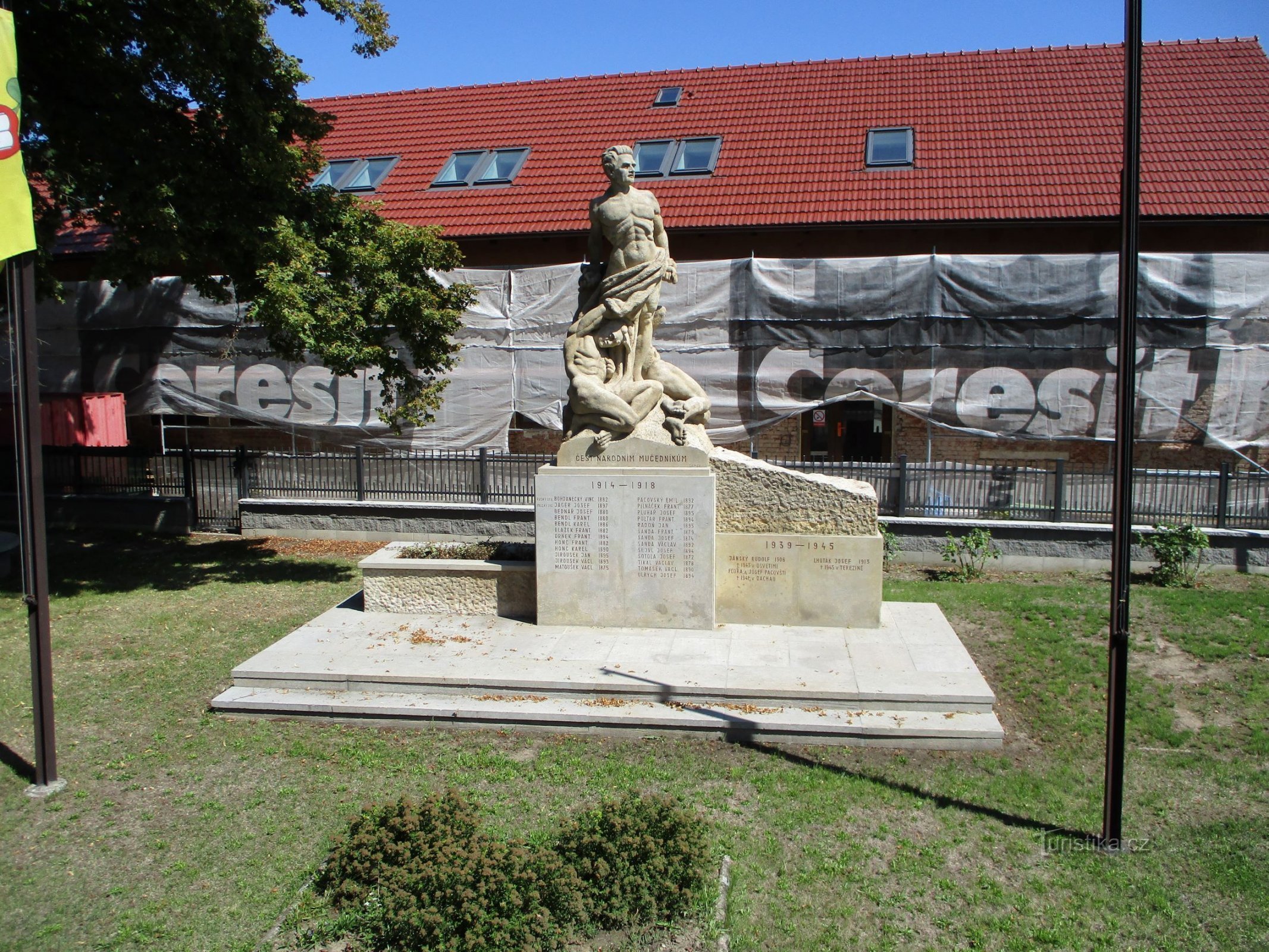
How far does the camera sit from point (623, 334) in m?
8.03

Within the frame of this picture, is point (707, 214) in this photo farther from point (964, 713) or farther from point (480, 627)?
point (964, 713)

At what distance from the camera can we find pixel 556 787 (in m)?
5.42

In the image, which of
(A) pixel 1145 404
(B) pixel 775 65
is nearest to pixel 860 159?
(B) pixel 775 65

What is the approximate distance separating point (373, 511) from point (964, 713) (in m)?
9.80

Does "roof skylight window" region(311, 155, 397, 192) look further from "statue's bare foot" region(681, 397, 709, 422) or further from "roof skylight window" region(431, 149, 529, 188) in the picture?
"statue's bare foot" region(681, 397, 709, 422)

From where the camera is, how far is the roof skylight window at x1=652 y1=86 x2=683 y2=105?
20.5m

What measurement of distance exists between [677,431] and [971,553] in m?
5.52

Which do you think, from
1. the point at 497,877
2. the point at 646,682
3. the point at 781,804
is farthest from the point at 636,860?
the point at 646,682

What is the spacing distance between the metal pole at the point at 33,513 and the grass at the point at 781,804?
389mm

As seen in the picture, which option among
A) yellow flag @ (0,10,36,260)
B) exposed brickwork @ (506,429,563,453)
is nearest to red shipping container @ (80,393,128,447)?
exposed brickwork @ (506,429,563,453)

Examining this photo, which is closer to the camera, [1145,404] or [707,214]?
[1145,404]

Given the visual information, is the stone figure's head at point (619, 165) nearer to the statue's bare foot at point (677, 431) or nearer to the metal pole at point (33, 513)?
the statue's bare foot at point (677, 431)

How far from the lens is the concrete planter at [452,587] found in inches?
328

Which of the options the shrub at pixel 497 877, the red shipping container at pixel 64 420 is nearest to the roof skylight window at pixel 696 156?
the red shipping container at pixel 64 420
